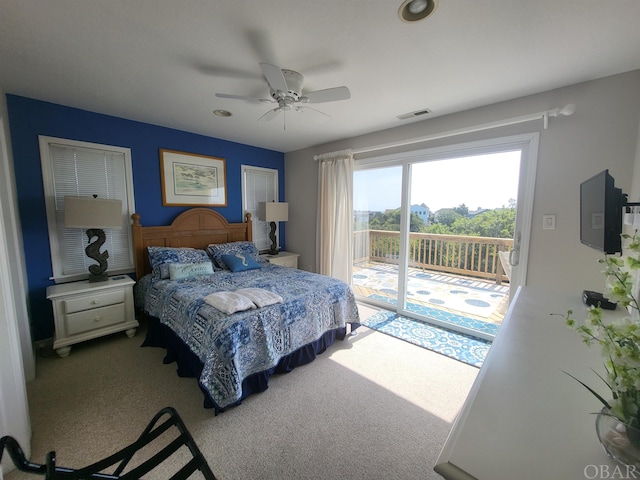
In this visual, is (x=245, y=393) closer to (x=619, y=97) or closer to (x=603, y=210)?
(x=603, y=210)

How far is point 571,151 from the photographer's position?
2188mm

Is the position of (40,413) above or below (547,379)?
below

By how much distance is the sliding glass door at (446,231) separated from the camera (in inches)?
104

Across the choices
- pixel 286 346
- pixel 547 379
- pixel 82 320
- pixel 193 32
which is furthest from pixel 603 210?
pixel 82 320

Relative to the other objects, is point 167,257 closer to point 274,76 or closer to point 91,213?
point 91,213

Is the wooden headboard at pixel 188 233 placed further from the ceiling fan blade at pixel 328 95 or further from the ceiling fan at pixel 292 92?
the ceiling fan blade at pixel 328 95

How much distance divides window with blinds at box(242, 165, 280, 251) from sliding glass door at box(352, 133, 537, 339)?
1569mm

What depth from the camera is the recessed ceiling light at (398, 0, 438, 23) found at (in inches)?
51.1

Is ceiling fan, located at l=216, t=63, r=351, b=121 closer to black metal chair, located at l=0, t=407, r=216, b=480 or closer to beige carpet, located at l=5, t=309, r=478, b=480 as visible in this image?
black metal chair, located at l=0, t=407, r=216, b=480

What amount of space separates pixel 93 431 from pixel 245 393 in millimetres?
942

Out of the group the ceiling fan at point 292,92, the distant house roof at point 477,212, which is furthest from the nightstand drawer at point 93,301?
the distant house roof at point 477,212

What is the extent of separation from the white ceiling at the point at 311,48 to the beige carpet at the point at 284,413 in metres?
2.44

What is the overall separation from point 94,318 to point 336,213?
306 cm

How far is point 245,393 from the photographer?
194 cm
